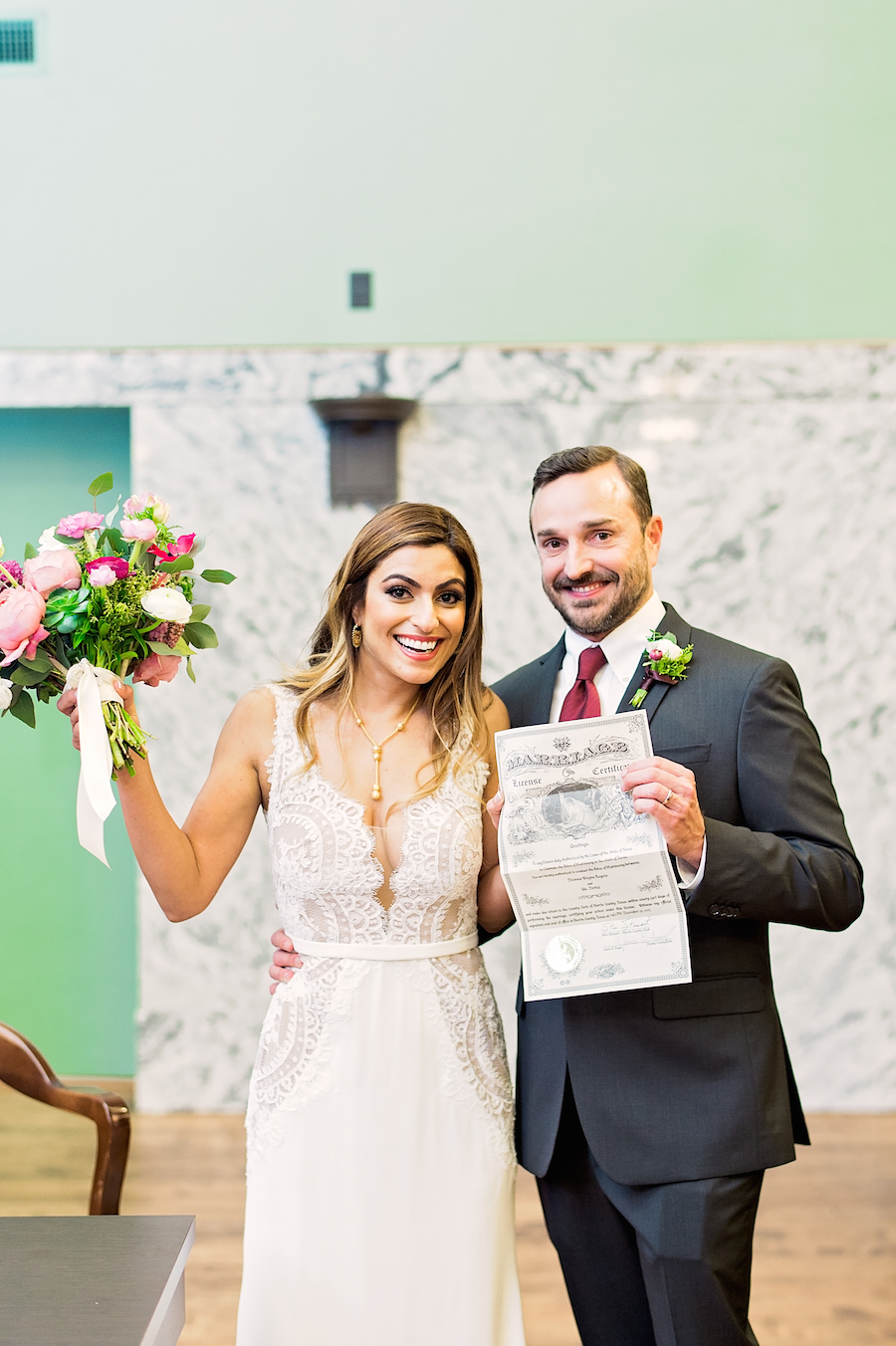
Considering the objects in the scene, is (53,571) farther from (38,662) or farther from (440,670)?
(440,670)

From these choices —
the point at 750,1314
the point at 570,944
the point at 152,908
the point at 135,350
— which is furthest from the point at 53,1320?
the point at 135,350

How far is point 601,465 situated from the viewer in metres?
2.05

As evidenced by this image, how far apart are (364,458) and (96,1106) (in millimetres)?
2859

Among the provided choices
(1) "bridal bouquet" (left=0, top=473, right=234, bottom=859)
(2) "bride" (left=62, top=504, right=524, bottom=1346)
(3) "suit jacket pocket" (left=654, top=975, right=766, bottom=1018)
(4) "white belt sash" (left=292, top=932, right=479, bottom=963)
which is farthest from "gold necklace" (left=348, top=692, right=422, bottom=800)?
(3) "suit jacket pocket" (left=654, top=975, right=766, bottom=1018)

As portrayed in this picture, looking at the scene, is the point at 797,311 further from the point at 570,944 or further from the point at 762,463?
the point at 570,944

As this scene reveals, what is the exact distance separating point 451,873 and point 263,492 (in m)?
2.59

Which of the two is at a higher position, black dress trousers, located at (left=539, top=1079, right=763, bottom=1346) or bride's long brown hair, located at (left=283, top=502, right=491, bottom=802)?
bride's long brown hair, located at (left=283, top=502, right=491, bottom=802)

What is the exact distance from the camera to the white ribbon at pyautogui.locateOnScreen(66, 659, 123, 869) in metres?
1.62

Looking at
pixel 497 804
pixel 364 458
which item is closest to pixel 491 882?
pixel 497 804

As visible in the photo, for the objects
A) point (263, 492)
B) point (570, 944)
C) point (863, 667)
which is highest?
point (263, 492)

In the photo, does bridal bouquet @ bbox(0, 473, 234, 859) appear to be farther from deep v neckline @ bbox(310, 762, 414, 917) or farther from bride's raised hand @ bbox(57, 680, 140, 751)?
deep v neckline @ bbox(310, 762, 414, 917)

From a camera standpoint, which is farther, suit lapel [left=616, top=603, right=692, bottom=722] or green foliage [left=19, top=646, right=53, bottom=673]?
suit lapel [left=616, top=603, right=692, bottom=722]

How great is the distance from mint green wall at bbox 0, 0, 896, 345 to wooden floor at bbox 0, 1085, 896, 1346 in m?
2.84

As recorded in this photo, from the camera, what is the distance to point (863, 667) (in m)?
4.34
